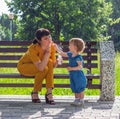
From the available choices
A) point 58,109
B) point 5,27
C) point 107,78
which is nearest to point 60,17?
point 107,78

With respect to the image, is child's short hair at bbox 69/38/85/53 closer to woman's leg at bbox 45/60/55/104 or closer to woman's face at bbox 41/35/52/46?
woman's face at bbox 41/35/52/46

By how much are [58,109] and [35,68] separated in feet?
2.82

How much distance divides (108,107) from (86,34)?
39.7 m

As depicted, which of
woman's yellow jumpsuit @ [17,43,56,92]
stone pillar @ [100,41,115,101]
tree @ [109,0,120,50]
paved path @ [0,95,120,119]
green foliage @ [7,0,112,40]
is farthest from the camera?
tree @ [109,0,120,50]

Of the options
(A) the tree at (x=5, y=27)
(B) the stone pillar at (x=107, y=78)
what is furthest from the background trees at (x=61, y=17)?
(A) the tree at (x=5, y=27)

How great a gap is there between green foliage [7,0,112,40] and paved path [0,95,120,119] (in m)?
36.4

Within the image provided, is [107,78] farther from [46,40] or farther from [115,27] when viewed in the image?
[115,27]

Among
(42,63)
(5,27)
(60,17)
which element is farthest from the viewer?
(5,27)

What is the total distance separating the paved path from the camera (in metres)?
6.87

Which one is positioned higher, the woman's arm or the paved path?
the woman's arm

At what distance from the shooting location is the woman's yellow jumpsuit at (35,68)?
775 centimetres

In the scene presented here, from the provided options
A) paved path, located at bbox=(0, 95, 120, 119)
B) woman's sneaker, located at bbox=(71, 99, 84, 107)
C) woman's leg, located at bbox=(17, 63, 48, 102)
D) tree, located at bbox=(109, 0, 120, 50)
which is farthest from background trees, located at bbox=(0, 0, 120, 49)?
woman's sneaker, located at bbox=(71, 99, 84, 107)

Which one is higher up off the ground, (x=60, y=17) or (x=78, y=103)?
(x=60, y=17)

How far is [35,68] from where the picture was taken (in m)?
7.88
